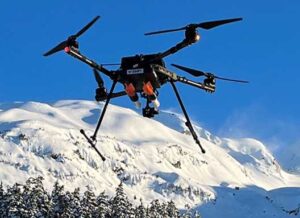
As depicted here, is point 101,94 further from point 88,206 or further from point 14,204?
point 14,204

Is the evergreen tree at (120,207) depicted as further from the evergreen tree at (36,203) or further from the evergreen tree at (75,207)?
the evergreen tree at (36,203)

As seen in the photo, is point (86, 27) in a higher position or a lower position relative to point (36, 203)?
lower

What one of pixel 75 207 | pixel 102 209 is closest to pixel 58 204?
pixel 75 207

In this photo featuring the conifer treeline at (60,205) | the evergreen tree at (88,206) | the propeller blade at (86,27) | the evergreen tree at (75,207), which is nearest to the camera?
the propeller blade at (86,27)

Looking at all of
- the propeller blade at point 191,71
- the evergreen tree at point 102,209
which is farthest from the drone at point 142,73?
the evergreen tree at point 102,209

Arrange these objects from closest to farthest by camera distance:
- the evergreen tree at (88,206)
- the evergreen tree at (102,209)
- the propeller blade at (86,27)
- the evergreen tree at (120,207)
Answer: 1. the propeller blade at (86,27)
2. the evergreen tree at (102,209)
3. the evergreen tree at (120,207)
4. the evergreen tree at (88,206)

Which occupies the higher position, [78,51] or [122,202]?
[122,202]

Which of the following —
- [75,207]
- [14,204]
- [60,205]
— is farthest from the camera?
[60,205]

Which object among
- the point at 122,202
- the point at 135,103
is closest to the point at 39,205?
the point at 122,202

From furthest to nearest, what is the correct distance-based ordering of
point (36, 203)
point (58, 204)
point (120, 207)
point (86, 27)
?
point (58, 204)
point (36, 203)
point (120, 207)
point (86, 27)

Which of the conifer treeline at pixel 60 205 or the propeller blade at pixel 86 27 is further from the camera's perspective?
the conifer treeline at pixel 60 205

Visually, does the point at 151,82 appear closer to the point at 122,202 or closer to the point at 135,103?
the point at 135,103
